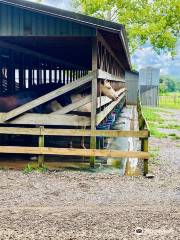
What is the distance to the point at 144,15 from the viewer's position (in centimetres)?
3178

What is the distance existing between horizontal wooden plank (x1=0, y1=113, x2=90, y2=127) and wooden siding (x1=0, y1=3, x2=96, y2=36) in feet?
6.53

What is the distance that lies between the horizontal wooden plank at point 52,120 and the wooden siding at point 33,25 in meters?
1.99

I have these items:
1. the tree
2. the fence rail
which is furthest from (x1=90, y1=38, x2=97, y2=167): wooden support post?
the tree

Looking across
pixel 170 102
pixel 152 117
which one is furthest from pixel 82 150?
pixel 170 102

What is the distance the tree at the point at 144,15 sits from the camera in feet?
103

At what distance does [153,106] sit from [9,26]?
3068 centimetres

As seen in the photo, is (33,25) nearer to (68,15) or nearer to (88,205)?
(68,15)

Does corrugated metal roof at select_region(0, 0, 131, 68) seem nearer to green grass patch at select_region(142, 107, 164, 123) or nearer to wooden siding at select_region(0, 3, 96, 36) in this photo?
wooden siding at select_region(0, 3, 96, 36)

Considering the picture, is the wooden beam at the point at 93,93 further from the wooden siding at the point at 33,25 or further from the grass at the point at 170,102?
the grass at the point at 170,102

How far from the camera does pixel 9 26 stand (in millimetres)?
8773

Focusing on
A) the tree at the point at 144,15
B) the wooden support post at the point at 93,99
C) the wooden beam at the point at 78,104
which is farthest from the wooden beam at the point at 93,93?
the tree at the point at 144,15

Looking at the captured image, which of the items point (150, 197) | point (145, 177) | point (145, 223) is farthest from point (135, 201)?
point (145, 177)

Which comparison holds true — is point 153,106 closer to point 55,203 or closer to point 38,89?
point 38,89

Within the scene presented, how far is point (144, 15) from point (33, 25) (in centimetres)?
2483
